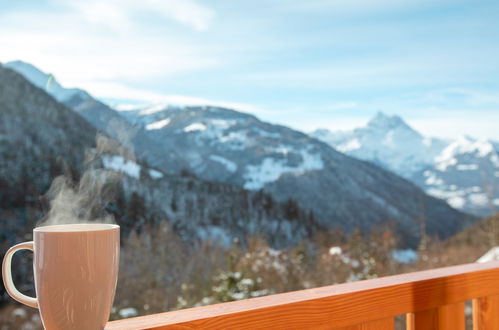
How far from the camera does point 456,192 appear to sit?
11211mm

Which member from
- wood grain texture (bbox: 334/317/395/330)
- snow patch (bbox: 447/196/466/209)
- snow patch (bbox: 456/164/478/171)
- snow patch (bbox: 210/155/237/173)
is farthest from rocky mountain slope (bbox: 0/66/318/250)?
snow patch (bbox: 456/164/478/171)

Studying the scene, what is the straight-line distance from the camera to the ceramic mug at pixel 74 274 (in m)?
0.40

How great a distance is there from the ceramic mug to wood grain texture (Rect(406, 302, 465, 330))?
413mm

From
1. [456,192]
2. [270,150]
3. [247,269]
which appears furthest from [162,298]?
[456,192]

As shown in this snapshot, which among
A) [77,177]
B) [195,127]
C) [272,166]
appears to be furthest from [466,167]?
[77,177]

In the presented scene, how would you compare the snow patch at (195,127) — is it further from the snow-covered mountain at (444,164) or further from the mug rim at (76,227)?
the mug rim at (76,227)

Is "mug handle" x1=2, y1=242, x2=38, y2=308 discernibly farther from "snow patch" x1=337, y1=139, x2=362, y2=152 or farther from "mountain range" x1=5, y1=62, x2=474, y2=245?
"snow patch" x1=337, y1=139, x2=362, y2=152

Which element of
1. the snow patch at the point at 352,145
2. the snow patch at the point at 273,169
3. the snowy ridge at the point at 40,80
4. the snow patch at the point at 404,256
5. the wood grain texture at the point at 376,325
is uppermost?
the snowy ridge at the point at 40,80

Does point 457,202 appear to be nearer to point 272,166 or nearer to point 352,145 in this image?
point 272,166

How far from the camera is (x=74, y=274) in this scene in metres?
0.40

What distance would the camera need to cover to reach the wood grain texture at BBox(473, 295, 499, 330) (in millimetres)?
741

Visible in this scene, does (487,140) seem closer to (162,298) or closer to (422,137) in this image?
(422,137)

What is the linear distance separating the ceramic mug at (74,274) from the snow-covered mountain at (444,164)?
804 centimetres

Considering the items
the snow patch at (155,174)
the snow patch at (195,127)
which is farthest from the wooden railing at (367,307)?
the snow patch at (195,127)
